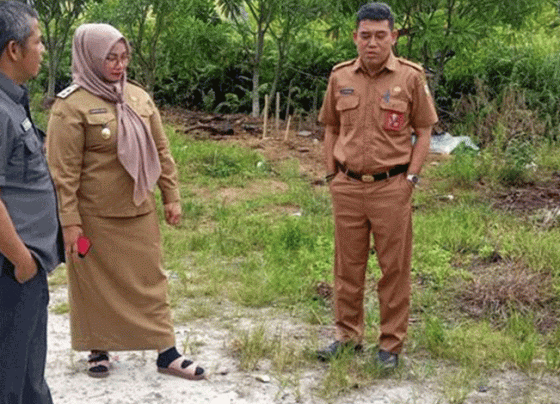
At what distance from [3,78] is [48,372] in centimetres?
218

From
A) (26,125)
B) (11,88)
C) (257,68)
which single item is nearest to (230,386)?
(26,125)

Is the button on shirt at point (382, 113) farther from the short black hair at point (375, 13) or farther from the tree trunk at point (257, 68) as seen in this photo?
the tree trunk at point (257, 68)

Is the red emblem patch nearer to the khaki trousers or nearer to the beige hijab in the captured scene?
the khaki trousers

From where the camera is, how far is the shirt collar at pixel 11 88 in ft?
10.6

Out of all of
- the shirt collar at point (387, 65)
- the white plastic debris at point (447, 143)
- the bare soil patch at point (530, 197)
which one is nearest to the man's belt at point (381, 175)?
the shirt collar at point (387, 65)

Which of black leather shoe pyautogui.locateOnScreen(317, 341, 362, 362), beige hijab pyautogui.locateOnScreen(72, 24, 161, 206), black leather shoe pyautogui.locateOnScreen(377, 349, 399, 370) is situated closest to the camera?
beige hijab pyautogui.locateOnScreen(72, 24, 161, 206)

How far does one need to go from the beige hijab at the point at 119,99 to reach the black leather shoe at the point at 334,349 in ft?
4.15

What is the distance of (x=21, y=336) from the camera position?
333 centimetres

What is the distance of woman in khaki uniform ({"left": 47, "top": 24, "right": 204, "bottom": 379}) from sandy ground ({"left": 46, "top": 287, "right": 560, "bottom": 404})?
0.36 feet

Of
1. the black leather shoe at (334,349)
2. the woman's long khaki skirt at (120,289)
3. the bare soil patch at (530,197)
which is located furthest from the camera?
the bare soil patch at (530,197)

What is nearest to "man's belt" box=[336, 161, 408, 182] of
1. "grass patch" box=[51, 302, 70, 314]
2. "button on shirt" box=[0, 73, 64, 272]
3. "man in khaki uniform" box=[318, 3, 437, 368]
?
"man in khaki uniform" box=[318, 3, 437, 368]

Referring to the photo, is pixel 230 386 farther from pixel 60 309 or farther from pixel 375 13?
pixel 375 13

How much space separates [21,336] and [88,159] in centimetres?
143

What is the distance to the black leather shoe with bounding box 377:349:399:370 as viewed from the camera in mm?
4938
